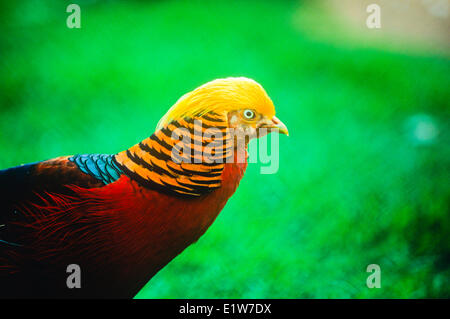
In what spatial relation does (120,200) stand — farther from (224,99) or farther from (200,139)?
(224,99)

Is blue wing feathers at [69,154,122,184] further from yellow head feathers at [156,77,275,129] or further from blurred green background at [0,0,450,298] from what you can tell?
Result: blurred green background at [0,0,450,298]

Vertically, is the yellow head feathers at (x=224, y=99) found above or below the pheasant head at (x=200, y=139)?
above

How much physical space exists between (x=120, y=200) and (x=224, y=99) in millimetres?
446

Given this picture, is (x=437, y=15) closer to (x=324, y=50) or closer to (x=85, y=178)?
(x=324, y=50)

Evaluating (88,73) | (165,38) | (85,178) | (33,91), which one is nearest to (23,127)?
(33,91)

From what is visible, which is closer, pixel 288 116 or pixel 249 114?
pixel 249 114

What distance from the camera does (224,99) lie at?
1206 mm

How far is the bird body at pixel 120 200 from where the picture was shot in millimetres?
1212

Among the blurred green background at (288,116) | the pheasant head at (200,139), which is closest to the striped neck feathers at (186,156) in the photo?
the pheasant head at (200,139)

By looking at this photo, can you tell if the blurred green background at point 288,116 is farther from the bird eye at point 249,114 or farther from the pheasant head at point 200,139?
the bird eye at point 249,114

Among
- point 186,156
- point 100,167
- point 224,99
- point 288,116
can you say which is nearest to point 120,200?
point 100,167

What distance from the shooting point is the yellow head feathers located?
121 cm

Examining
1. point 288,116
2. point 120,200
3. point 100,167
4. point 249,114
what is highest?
point 288,116

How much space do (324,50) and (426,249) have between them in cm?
131
